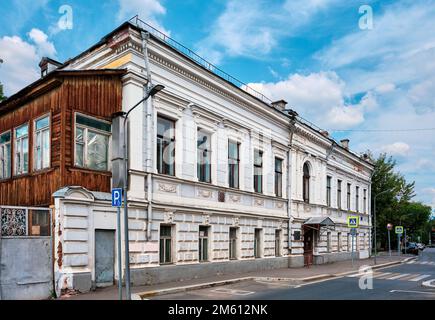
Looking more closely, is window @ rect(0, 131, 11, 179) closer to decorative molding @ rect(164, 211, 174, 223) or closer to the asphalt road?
decorative molding @ rect(164, 211, 174, 223)

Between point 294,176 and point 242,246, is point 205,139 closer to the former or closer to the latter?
point 242,246

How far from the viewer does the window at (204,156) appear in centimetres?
1942

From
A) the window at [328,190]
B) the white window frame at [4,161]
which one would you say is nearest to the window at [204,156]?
the white window frame at [4,161]

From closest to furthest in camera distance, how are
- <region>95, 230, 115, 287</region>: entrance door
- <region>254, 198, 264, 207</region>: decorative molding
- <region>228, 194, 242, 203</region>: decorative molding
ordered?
1. <region>95, 230, 115, 287</region>: entrance door
2. <region>228, 194, 242, 203</region>: decorative molding
3. <region>254, 198, 264, 207</region>: decorative molding

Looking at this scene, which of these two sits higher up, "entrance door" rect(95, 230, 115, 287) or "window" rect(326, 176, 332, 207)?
"window" rect(326, 176, 332, 207)

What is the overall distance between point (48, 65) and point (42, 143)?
25.4 feet

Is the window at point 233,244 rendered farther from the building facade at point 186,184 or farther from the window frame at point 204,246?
the window frame at point 204,246

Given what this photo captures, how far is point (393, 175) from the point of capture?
5019 centimetres

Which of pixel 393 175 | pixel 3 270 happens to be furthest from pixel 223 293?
pixel 393 175

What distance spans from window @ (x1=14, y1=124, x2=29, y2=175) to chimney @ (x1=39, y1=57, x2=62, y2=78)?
5.62 m

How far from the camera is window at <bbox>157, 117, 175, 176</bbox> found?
17.2 m

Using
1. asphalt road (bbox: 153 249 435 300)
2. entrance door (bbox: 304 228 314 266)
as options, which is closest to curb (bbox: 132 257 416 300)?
asphalt road (bbox: 153 249 435 300)

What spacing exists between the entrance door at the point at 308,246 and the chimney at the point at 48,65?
1755 cm

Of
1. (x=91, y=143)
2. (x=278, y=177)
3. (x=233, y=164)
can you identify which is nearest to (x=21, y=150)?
(x=91, y=143)
